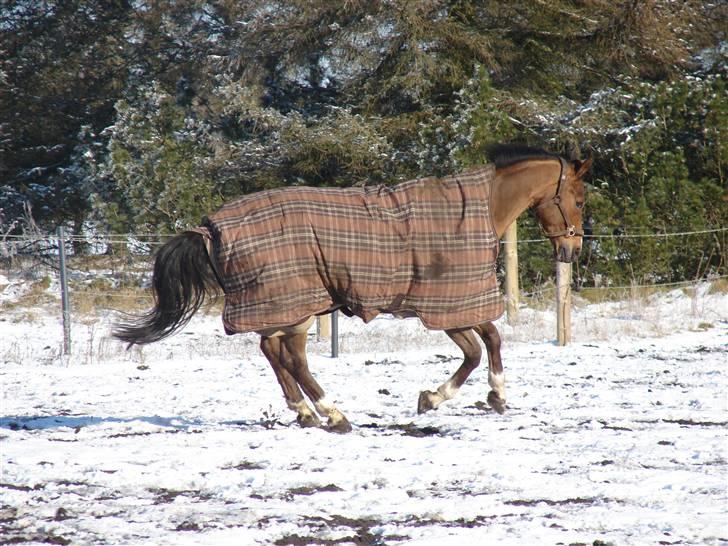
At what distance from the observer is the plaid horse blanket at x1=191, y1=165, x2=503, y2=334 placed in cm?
557

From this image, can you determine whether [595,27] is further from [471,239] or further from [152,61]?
[471,239]

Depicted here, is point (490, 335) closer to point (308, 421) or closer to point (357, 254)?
point (357, 254)

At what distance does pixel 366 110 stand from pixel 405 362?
24.5 ft

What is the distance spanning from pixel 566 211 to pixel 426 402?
1.62m

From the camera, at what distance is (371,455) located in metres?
4.94

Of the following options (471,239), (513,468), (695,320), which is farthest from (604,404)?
(695,320)

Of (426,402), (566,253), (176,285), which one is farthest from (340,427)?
(566,253)

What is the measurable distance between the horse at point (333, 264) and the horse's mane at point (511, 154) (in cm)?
18

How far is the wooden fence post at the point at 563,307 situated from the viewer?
34.1 feet

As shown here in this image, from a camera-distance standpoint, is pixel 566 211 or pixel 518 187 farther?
pixel 566 211

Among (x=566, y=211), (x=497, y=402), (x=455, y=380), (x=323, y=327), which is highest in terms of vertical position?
(x=566, y=211)

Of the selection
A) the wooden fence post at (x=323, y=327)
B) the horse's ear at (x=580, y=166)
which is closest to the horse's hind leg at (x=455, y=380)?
the horse's ear at (x=580, y=166)

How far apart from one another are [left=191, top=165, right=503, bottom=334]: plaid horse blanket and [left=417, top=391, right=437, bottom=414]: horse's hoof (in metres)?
0.62

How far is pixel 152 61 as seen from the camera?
18.8 metres
